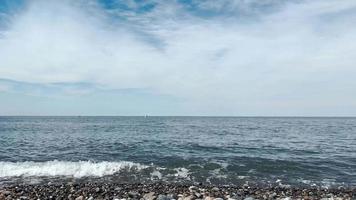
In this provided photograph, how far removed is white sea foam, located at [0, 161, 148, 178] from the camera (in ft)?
62.8

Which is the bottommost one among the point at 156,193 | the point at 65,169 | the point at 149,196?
the point at 65,169

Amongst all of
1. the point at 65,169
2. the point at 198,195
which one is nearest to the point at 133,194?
the point at 198,195

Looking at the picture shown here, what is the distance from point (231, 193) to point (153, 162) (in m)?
11.5

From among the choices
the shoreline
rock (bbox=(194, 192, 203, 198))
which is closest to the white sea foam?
the shoreline

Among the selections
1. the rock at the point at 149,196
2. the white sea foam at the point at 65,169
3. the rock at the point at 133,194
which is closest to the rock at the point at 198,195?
the rock at the point at 149,196

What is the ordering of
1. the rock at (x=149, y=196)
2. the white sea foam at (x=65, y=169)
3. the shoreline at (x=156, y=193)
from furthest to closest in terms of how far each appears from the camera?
the white sea foam at (x=65, y=169)
the shoreline at (x=156, y=193)
the rock at (x=149, y=196)

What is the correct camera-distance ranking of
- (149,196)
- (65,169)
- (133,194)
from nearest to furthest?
(149,196) < (133,194) < (65,169)

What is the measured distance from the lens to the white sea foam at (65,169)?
19.1 meters

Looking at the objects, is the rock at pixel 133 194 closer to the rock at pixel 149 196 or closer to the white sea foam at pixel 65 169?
the rock at pixel 149 196

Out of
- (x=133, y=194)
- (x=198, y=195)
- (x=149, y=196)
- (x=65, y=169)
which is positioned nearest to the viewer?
(x=149, y=196)

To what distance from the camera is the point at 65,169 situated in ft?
65.9

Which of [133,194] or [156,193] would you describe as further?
[156,193]

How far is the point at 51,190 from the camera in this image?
13969 mm

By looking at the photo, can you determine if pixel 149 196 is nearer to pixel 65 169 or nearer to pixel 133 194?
pixel 133 194
